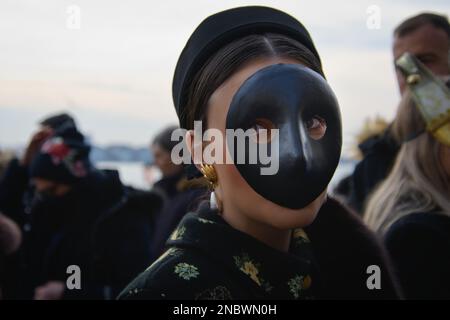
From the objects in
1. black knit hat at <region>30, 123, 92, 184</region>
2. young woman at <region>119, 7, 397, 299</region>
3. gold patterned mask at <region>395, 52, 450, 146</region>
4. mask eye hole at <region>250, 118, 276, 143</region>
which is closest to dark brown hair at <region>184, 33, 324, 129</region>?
young woman at <region>119, 7, 397, 299</region>

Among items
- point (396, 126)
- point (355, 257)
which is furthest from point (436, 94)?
point (355, 257)

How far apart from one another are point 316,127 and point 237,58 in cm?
21

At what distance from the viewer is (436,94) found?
78.9 inches

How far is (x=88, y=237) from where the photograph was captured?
3002 millimetres

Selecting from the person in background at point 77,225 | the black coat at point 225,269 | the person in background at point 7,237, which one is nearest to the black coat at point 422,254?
the black coat at point 225,269

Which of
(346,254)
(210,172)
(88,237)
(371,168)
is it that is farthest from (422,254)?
(88,237)

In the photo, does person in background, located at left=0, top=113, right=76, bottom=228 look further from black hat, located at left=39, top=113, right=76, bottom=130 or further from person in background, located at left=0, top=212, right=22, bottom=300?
person in background, located at left=0, top=212, right=22, bottom=300

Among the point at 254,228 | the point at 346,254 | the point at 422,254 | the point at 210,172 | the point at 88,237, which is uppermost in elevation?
the point at 210,172

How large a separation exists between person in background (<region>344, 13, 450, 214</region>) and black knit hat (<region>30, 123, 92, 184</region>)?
1.35 m

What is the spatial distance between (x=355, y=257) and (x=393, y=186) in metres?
0.63

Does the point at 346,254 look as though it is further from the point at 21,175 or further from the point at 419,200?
the point at 21,175

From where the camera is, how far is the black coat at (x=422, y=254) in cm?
182

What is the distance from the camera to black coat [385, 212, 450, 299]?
5.96ft

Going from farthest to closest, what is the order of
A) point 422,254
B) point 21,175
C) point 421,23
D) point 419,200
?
point 21,175, point 421,23, point 419,200, point 422,254
